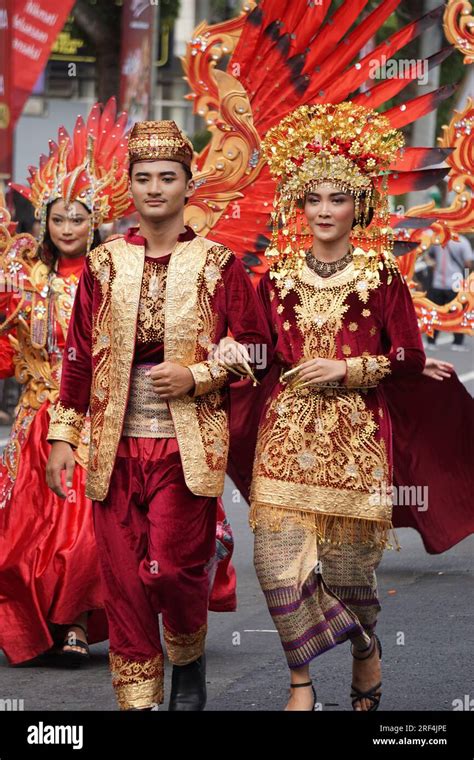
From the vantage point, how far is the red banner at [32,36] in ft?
43.9

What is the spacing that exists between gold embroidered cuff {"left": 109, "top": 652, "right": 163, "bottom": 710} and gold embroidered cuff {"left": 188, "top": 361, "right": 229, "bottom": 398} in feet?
2.75

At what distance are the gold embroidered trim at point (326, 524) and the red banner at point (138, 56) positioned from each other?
9576 millimetres

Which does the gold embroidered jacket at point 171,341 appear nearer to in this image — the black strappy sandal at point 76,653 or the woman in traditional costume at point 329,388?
the woman in traditional costume at point 329,388

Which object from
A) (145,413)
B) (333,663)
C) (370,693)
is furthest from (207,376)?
(333,663)

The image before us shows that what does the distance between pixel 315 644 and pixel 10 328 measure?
7.43ft

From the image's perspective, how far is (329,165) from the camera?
5.75 metres

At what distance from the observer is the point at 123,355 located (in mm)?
5281

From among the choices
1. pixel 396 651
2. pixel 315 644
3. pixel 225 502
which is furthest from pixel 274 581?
pixel 225 502

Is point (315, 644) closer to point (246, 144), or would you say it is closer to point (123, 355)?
point (123, 355)

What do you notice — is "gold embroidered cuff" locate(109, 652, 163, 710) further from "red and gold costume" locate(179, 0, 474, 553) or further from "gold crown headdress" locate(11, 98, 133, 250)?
"red and gold costume" locate(179, 0, 474, 553)

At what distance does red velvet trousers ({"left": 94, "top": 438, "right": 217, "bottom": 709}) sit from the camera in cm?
520

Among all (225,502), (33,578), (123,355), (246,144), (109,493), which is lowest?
(225,502)

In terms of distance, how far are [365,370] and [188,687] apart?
3.84ft

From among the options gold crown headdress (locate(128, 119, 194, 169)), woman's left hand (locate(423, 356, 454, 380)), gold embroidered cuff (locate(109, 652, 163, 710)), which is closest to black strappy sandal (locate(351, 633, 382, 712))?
gold embroidered cuff (locate(109, 652, 163, 710))
